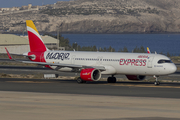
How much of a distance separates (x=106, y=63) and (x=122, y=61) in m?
2.13

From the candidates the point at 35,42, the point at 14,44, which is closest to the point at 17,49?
the point at 14,44

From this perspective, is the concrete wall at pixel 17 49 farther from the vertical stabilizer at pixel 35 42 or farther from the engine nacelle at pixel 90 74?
the engine nacelle at pixel 90 74

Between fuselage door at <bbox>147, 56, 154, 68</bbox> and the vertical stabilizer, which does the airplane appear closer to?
fuselage door at <bbox>147, 56, 154, 68</bbox>

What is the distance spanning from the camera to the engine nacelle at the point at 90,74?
142ft

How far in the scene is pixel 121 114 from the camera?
73.0 feet

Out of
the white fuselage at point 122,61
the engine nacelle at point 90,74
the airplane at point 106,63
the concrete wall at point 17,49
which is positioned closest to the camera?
the white fuselage at point 122,61

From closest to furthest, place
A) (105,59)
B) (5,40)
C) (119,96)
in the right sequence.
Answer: (119,96) → (105,59) → (5,40)

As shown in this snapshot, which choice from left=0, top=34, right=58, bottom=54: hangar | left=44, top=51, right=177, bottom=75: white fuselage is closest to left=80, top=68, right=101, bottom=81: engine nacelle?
left=44, top=51, right=177, bottom=75: white fuselage

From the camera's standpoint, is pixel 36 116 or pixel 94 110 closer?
pixel 36 116

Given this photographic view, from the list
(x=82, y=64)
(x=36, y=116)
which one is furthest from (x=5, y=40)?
(x=36, y=116)

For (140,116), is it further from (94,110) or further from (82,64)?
(82,64)

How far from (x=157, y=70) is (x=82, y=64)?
9760 mm

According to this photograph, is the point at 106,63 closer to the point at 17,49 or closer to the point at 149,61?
the point at 149,61

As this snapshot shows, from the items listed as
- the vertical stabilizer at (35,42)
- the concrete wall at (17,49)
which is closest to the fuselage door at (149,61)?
the vertical stabilizer at (35,42)
